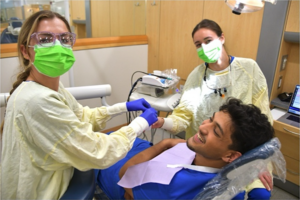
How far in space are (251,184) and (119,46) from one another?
2.38 m

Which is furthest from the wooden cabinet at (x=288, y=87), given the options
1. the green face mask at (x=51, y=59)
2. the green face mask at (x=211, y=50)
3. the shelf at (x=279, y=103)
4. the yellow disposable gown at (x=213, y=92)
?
the green face mask at (x=51, y=59)

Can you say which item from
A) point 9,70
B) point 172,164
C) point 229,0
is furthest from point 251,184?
point 9,70

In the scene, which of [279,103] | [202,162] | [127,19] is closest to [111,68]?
[127,19]

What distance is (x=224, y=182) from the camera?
101 centimetres

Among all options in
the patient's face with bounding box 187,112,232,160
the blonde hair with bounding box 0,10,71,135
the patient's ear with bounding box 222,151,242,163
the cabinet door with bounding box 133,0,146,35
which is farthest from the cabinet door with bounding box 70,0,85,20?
the patient's ear with bounding box 222,151,242,163

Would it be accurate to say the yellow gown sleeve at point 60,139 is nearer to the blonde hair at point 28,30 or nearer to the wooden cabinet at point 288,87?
the blonde hair at point 28,30

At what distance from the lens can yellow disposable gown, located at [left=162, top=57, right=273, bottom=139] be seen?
1.54m

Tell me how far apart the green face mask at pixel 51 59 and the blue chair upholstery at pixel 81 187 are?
50 cm

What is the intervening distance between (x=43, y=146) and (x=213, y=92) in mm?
1172

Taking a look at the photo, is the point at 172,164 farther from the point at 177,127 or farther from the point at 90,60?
the point at 90,60

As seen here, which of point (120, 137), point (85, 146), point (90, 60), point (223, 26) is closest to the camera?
point (85, 146)

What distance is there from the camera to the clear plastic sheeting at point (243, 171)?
947 mm

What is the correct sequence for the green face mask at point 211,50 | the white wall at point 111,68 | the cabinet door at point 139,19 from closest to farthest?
1. the green face mask at point 211,50
2. the white wall at point 111,68
3. the cabinet door at point 139,19

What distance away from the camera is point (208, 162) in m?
1.16
